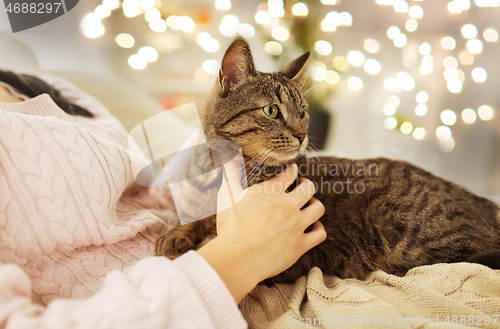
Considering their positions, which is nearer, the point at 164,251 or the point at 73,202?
the point at 73,202

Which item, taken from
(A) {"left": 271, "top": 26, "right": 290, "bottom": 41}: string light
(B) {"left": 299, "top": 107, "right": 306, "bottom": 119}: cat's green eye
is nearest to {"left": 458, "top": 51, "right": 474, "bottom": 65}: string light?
(A) {"left": 271, "top": 26, "right": 290, "bottom": 41}: string light

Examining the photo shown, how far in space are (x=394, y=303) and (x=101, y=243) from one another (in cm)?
93

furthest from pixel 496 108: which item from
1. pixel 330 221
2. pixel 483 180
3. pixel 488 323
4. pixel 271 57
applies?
pixel 488 323

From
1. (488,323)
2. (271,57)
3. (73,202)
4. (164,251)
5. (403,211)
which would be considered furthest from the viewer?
(271,57)

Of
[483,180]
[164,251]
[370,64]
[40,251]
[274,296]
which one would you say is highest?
[370,64]

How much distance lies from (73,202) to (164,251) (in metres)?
0.33

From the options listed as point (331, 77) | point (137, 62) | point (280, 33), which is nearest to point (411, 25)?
point (331, 77)

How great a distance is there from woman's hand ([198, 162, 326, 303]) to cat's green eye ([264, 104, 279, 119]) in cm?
24

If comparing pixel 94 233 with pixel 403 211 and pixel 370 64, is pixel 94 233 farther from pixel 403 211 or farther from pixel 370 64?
pixel 370 64

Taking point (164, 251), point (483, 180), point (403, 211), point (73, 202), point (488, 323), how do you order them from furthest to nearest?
point (483, 180), point (403, 211), point (164, 251), point (73, 202), point (488, 323)

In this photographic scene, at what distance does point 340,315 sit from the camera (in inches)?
27.1

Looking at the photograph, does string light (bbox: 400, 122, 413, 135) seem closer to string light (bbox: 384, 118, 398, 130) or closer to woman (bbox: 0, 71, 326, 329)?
string light (bbox: 384, 118, 398, 130)

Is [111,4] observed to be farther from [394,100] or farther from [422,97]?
[422,97]

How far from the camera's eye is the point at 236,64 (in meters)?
1.03
